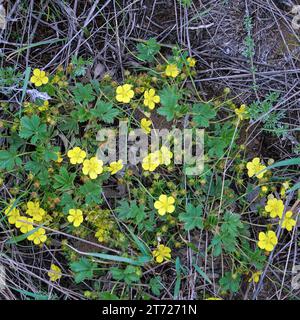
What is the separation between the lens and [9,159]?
3.06 m

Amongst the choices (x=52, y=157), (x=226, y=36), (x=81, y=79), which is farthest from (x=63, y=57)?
(x=226, y=36)

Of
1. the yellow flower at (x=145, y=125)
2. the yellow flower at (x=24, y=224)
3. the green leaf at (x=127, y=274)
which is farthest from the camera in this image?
the yellow flower at (x=145, y=125)

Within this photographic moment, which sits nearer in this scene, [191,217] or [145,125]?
[191,217]

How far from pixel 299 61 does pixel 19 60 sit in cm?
192

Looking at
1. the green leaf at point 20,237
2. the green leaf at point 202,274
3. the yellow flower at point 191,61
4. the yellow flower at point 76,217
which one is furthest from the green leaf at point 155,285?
the yellow flower at point 191,61

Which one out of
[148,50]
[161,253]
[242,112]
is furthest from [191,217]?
[148,50]

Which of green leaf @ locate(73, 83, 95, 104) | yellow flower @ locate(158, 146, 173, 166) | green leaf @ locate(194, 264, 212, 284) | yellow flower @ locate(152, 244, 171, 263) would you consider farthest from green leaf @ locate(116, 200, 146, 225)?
green leaf @ locate(73, 83, 95, 104)

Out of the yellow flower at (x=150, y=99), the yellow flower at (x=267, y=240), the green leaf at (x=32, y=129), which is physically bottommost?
the yellow flower at (x=267, y=240)

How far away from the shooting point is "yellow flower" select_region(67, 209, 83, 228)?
2.99 m

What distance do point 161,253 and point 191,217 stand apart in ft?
→ 0.96

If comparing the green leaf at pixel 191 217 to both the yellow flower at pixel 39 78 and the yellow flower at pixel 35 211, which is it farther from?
the yellow flower at pixel 39 78

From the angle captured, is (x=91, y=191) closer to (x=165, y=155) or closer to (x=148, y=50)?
(x=165, y=155)

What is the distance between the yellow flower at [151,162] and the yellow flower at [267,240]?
778mm

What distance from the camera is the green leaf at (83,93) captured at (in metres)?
3.09
